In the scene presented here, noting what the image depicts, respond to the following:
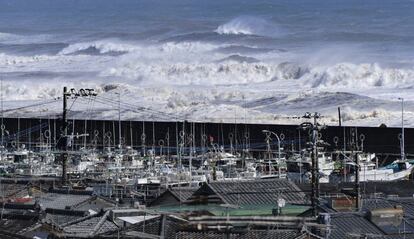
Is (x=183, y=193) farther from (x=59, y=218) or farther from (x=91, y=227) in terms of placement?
(x=91, y=227)

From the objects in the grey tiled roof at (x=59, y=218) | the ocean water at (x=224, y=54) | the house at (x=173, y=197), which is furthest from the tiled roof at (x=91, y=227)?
the ocean water at (x=224, y=54)

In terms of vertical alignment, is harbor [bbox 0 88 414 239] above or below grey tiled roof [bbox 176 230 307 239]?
above

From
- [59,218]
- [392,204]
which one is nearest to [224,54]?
[59,218]

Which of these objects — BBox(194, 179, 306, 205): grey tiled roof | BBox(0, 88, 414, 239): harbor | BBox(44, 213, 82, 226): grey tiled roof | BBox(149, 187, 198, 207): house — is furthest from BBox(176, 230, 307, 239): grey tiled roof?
BBox(149, 187, 198, 207): house

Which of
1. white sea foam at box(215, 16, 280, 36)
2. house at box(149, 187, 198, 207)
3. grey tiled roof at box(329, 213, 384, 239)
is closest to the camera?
grey tiled roof at box(329, 213, 384, 239)

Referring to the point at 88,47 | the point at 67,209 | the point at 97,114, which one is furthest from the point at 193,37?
the point at 67,209

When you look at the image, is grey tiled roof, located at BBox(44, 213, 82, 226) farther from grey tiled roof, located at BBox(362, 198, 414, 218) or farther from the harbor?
grey tiled roof, located at BBox(362, 198, 414, 218)

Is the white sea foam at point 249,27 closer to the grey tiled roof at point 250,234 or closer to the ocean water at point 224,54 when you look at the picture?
the ocean water at point 224,54
